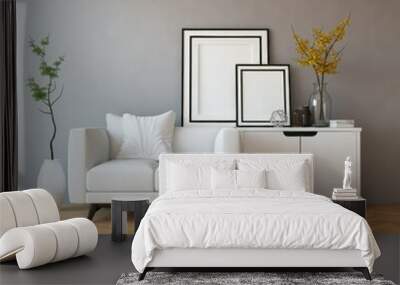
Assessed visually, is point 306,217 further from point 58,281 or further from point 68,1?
point 68,1

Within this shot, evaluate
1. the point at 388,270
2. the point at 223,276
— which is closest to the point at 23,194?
the point at 223,276

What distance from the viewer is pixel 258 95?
689 cm

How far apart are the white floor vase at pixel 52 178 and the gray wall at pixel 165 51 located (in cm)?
59

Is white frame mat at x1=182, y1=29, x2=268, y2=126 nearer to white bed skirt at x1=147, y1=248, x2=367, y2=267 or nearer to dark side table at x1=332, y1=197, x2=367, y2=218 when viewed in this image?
dark side table at x1=332, y1=197, x2=367, y2=218

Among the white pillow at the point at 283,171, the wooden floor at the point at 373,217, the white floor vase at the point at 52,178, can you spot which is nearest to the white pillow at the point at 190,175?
the white pillow at the point at 283,171

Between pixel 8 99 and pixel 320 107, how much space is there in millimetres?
2931

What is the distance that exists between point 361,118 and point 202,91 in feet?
5.47

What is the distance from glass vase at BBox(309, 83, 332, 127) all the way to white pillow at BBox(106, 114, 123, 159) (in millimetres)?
1865

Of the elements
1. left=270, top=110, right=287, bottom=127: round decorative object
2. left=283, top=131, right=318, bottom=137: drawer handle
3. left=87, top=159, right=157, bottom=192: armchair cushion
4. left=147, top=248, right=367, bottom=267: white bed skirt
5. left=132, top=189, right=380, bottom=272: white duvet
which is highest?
left=270, top=110, right=287, bottom=127: round decorative object

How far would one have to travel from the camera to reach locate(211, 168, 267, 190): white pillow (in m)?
4.98

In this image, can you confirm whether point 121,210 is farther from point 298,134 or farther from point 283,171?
point 298,134

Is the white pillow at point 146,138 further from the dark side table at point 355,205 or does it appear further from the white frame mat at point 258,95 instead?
the dark side table at point 355,205

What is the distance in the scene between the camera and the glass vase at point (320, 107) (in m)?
6.67

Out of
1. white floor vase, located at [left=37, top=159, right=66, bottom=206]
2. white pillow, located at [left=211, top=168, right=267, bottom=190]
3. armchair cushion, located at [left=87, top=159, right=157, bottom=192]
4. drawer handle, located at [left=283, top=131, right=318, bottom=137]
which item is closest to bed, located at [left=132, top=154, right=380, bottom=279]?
white pillow, located at [left=211, top=168, right=267, bottom=190]
